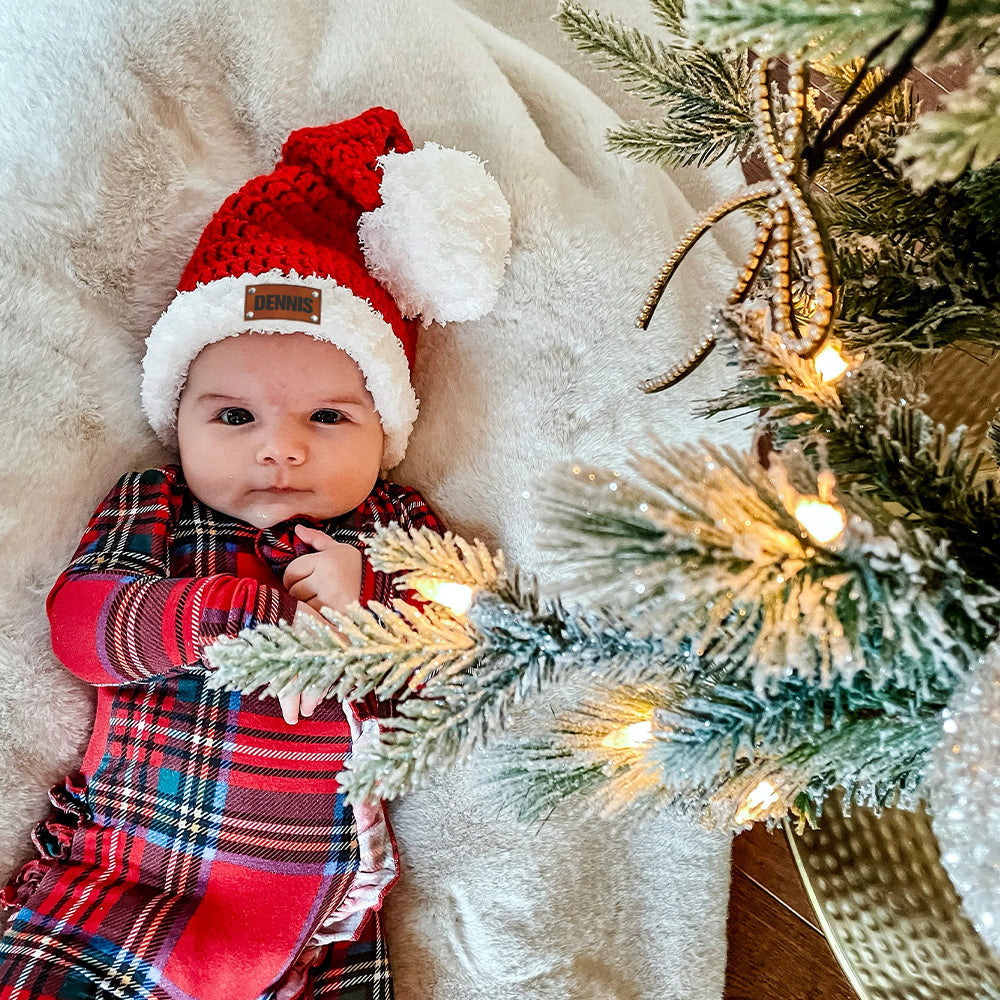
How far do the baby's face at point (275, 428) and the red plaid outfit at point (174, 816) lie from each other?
0.29 feet

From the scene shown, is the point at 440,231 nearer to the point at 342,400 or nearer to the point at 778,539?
the point at 342,400

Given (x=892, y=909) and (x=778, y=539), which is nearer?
(x=778, y=539)

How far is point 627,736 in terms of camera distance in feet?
1.74

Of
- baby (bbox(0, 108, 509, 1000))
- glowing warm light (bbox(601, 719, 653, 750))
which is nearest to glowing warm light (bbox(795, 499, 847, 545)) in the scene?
glowing warm light (bbox(601, 719, 653, 750))

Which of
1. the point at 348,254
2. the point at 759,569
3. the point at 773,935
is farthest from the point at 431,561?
the point at 773,935

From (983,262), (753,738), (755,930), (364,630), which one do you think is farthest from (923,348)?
(755,930)

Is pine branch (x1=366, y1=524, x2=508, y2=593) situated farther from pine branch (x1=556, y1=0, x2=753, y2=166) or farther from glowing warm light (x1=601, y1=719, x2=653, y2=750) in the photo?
pine branch (x1=556, y1=0, x2=753, y2=166)

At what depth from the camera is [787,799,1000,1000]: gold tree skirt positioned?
0.51 m

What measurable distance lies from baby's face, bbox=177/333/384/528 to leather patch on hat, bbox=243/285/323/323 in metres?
A: 0.03

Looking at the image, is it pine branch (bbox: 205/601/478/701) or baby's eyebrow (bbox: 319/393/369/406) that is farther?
baby's eyebrow (bbox: 319/393/369/406)

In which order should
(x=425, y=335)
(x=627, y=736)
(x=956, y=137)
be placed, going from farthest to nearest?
(x=425, y=335) < (x=627, y=736) < (x=956, y=137)

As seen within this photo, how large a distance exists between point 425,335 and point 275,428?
273mm

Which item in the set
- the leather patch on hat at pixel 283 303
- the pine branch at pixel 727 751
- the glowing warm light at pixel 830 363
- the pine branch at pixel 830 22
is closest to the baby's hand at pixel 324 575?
the leather patch on hat at pixel 283 303

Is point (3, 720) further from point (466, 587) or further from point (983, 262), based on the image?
point (983, 262)
